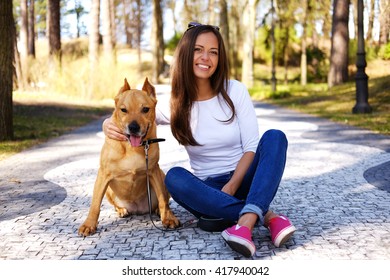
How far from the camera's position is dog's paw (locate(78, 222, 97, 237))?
3840 mm

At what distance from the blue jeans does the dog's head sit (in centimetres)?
40

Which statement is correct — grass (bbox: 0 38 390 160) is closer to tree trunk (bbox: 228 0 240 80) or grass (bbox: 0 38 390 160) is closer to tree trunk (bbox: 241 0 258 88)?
tree trunk (bbox: 241 0 258 88)

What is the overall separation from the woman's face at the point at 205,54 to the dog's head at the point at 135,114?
41 centimetres

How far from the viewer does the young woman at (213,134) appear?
3641 millimetres

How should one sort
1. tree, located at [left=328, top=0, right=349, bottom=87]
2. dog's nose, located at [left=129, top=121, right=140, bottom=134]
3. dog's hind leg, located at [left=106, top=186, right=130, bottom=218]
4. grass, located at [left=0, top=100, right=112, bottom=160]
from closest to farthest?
dog's nose, located at [left=129, top=121, right=140, bottom=134] < dog's hind leg, located at [left=106, top=186, right=130, bottom=218] < grass, located at [left=0, top=100, right=112, bottom=160] < tree, located at [left=328, top=0, right=349, bottom=87]

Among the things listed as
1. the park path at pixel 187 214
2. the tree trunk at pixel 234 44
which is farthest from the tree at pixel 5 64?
the tree trunk at pixel 234 44

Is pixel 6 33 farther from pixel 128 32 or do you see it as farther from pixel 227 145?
pixel 128 32

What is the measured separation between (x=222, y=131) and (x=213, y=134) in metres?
0.07

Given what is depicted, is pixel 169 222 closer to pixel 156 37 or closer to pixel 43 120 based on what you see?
pixel 43 120

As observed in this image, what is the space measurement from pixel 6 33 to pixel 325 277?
7793mm

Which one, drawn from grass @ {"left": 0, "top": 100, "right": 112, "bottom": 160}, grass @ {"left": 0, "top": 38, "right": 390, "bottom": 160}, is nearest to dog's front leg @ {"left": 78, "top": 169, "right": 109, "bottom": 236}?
grass @ {"left": 0, "top": 100, "right": 112, "bottom": 160}

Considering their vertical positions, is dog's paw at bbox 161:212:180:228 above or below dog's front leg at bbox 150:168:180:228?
below

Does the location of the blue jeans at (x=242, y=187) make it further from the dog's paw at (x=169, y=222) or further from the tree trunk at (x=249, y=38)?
the tree trunk at (x=249, y=38)

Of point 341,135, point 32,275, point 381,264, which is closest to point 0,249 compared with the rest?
point 32,275
